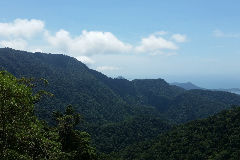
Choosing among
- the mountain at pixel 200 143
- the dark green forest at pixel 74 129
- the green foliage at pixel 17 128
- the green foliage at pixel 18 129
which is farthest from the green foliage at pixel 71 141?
the mountain at pixel 200 143

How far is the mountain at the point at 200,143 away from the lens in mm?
69000

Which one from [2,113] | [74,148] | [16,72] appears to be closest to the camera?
[2,113]

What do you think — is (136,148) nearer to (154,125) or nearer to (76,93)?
(154,125)

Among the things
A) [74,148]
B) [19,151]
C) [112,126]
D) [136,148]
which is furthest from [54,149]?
[112,126]

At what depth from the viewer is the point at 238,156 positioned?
62.5 meters

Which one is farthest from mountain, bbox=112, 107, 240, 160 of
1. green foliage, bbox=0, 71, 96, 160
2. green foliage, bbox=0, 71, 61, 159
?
green foliage, bbox=0, 71, 61, 159

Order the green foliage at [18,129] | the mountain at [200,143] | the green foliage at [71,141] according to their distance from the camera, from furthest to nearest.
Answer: the mountain at [200,143] < the green foliage at [71,141] < the green foliage at [18,129]

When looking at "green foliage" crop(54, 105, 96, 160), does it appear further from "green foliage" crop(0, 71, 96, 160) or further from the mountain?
the mountain

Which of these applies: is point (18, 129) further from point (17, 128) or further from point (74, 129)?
point (74, 129)

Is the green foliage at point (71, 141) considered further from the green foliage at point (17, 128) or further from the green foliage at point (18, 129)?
the green foliage at point (17, 128)

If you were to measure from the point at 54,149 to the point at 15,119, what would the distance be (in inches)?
153

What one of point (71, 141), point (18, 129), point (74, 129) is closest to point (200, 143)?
point (74, 129)

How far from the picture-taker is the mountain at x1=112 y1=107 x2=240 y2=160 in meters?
69.0

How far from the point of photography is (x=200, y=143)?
76.0m
